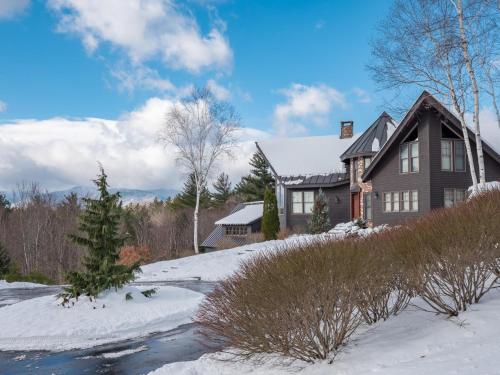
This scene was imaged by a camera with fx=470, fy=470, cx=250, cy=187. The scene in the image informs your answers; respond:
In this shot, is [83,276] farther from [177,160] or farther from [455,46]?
[177,160]

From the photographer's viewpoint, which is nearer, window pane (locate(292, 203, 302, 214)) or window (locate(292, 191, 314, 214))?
window (locate(292, 191, 314, 214))

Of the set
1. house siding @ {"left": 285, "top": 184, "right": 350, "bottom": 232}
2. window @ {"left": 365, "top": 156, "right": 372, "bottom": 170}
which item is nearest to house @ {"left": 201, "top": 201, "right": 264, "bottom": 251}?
house siding @ {"left": 285, "top": 184, "right": 350, "bottom": 232}

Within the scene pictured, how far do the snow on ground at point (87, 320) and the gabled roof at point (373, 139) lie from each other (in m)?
18.5

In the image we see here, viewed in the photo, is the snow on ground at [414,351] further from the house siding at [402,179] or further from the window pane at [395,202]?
the window pane at [395,202]

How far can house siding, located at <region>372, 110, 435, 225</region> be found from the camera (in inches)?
938

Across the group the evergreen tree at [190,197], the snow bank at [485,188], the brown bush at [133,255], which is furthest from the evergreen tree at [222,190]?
the snow bank at [485,188]

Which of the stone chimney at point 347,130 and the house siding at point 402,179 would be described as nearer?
the house siding at point 402,179

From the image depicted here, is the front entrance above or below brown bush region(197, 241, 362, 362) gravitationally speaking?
above

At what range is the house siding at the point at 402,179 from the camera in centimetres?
2381

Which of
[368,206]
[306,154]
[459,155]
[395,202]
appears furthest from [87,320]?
[306,154]

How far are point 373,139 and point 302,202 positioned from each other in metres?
6.33

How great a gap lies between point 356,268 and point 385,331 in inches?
50.0

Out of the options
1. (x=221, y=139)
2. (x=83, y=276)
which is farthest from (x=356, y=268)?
(x=221, y=139)

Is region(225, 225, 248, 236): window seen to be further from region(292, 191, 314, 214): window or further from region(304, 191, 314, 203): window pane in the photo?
region(304, 191, 314, 203): window pane
